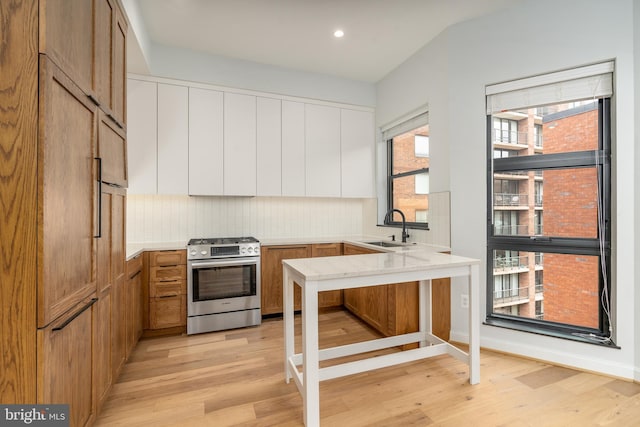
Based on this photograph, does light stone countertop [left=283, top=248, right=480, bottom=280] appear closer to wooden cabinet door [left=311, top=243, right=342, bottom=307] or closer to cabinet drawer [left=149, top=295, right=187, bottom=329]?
wooden cabinet door [left=311, top=243, right=342, bottom=307]

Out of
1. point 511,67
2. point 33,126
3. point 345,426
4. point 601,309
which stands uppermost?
point 511,67

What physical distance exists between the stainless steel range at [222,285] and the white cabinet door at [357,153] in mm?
1628

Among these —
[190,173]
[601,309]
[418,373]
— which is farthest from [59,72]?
[601,309]

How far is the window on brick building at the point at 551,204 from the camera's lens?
2289 millimetres

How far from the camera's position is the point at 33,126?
112 centimetres

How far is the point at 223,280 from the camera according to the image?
123 inches

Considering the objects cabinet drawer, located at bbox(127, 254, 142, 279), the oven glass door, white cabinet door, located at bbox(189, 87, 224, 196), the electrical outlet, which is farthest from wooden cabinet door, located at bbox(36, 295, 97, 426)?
the electrical outlet

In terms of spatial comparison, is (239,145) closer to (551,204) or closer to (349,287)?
(349,287)

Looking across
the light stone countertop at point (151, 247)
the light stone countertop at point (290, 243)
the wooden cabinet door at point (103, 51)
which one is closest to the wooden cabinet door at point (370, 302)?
Result: the light stone countertop at point (290, 243)

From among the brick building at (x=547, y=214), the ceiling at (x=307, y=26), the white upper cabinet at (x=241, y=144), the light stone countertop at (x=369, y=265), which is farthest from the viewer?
the white upper cabinet at (x=241, y=144)

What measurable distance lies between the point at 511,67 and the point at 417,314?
2330 mm

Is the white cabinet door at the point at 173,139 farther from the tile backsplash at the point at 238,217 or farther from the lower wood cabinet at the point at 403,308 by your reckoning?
the lower wood cabinet at the point at 403,308

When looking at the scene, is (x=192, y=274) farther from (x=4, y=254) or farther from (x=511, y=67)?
(x=511, y=67)

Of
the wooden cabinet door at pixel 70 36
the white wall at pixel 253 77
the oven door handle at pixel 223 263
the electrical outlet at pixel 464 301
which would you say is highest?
the white wall at pixel 253 77
